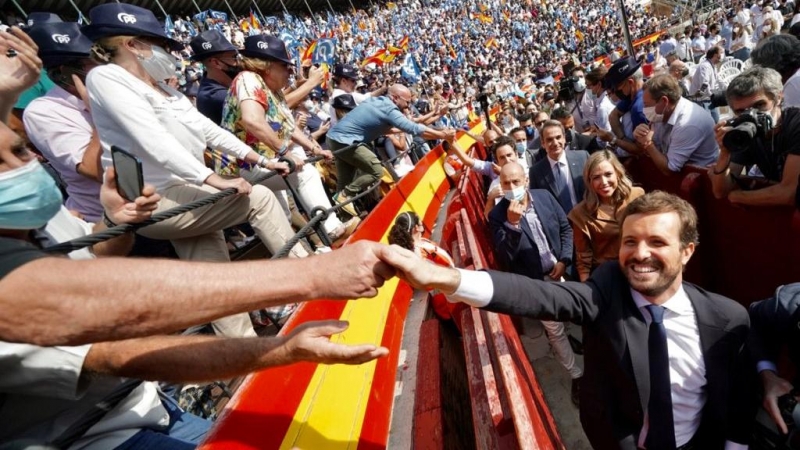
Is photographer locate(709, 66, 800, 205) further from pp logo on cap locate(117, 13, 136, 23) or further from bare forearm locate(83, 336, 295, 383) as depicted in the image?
pp logo on cap locate(117, 13, 136, 23)

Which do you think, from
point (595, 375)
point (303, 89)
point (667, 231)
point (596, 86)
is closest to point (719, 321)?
point (667, 231)

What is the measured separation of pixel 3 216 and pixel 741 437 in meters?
3.17

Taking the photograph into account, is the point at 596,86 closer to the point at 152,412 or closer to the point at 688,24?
the point at 152,412

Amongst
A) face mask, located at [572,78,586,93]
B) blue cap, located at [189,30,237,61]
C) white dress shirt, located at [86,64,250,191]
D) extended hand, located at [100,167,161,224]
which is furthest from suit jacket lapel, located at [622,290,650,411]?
face mask, located at [572,78,586,93]

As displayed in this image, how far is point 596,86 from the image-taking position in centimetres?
681

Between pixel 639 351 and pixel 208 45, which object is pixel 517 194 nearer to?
pixel 639 351

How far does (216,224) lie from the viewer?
2.83 meters

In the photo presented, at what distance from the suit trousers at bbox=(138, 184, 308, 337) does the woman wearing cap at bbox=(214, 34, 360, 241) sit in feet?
1.66

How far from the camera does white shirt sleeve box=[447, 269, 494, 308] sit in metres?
1.91

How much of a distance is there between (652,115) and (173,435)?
197 inches

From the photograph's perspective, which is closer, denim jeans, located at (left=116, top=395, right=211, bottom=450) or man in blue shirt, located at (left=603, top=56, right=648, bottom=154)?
denim jeans, located at (left=116, top=395, right=211, bottom=450)

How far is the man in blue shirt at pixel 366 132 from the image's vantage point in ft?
17.7

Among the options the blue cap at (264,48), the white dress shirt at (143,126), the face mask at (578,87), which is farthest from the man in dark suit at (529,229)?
the face mask at (578,87)

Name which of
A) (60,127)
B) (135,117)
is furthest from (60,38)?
(135,117)
